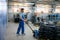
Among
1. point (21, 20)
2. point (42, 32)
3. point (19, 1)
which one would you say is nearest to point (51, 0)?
point (19, 1)

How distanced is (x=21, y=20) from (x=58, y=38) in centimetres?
197

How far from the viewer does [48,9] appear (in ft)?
39.3

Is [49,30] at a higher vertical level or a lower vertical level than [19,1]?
lower

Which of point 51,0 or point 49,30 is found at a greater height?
point 51,0

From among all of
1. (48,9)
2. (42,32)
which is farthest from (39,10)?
(42,32)

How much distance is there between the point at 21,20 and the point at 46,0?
472 centimetres

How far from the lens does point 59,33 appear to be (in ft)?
19.0

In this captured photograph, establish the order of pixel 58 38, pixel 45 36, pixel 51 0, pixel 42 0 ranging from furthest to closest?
pixel 42 0 < pixel 51 0 < pixel 45 36 < pixel 58 38

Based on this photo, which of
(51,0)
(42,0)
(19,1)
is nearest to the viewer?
(51,0)

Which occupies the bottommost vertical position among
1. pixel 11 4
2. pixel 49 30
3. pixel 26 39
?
pixel 26 39

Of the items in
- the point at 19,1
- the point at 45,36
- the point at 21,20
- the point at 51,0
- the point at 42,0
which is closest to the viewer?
the point at 45,36

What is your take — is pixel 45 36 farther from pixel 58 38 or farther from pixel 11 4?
pixel 11 4

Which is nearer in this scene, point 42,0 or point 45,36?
point 45,36

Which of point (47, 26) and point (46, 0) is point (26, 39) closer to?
point (47, 26)
